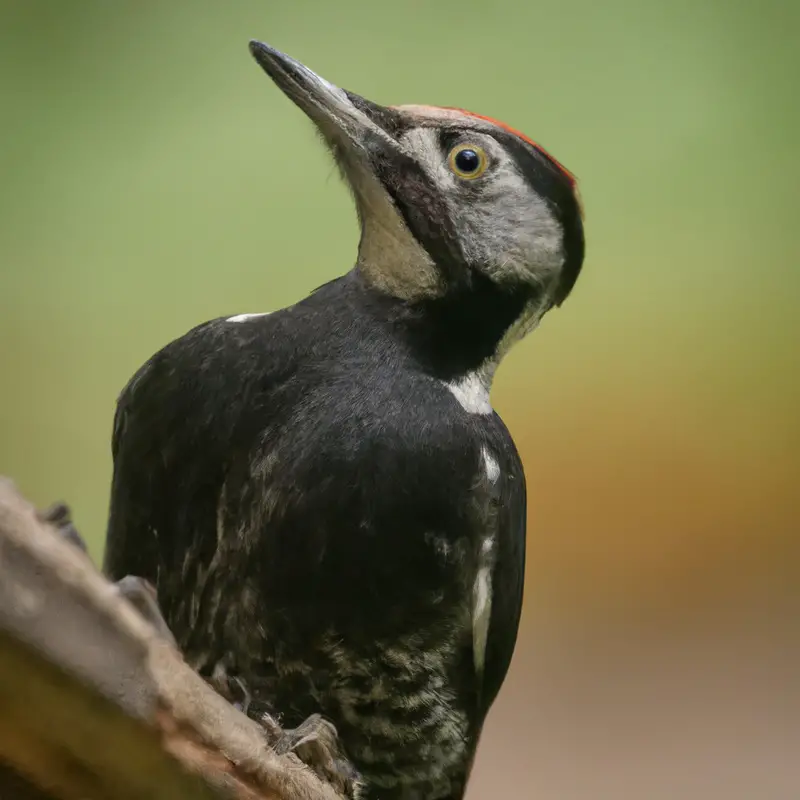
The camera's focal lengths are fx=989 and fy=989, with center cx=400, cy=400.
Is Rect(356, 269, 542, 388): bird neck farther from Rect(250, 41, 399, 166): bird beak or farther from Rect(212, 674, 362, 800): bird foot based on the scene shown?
Rect(212, 674, 362, 800): bird foot

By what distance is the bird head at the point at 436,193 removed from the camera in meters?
1.14

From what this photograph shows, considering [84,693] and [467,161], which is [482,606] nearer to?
[467,161]

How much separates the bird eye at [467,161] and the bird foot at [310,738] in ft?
2.09

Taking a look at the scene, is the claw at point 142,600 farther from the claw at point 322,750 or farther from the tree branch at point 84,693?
the claw at point 322,750

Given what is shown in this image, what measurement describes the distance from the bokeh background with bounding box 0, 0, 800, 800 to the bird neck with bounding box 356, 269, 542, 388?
63 cm

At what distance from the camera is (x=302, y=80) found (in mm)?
1137

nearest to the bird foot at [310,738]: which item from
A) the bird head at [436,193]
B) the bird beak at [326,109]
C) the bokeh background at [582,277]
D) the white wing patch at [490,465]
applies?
the white wing patch at [490,465]

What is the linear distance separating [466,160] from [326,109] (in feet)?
0.58

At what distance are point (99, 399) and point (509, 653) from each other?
35.2 inches

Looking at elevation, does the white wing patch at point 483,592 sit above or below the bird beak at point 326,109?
below

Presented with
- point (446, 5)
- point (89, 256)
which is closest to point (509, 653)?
point (89, 256)

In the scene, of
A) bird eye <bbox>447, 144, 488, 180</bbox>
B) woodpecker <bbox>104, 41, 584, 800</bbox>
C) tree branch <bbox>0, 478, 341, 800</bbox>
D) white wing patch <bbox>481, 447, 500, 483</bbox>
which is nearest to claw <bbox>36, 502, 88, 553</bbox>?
tree branch <bbox>0, 478, 341, 800</bbox>

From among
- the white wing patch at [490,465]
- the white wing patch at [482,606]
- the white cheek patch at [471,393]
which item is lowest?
the white wing patch at [482,606]

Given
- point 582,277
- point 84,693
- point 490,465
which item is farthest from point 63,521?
point 582,277
